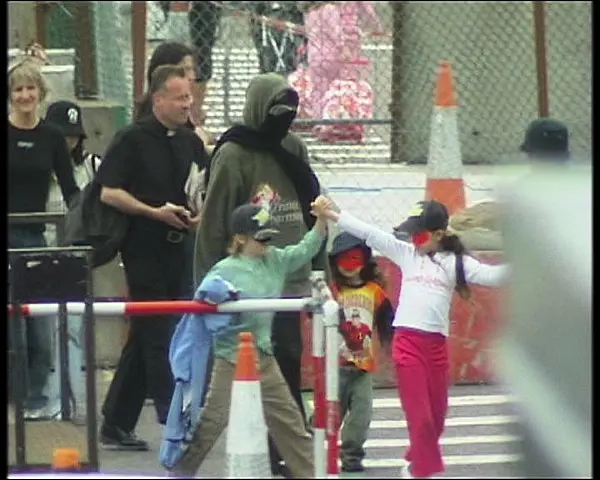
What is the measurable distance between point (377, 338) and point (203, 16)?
550cm

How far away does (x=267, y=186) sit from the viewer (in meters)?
7.08

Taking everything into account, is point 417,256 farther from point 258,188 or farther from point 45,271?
point 45,271

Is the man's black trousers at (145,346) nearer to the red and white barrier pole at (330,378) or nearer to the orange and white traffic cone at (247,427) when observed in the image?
the red and white barrier pole at (330,378)

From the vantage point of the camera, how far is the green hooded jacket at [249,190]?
704 cm

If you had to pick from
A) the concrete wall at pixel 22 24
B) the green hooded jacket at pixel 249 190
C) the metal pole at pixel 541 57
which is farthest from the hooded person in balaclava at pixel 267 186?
the concrete wall at pixel 22 24

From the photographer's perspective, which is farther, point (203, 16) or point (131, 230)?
point (203, 16)

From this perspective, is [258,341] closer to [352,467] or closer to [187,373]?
[187,373]

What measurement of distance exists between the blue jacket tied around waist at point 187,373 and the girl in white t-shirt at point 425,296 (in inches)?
28.7

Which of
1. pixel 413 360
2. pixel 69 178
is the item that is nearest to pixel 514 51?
pixel 69 178

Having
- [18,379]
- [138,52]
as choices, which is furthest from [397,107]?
[18,379]

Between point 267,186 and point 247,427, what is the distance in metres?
1.85

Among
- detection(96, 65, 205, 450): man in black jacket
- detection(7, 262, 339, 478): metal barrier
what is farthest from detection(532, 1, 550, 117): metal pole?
detection(7, 262, 339, 478): metal barrier

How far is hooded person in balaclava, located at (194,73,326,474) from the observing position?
704cm

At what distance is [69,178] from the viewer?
8.19 m
